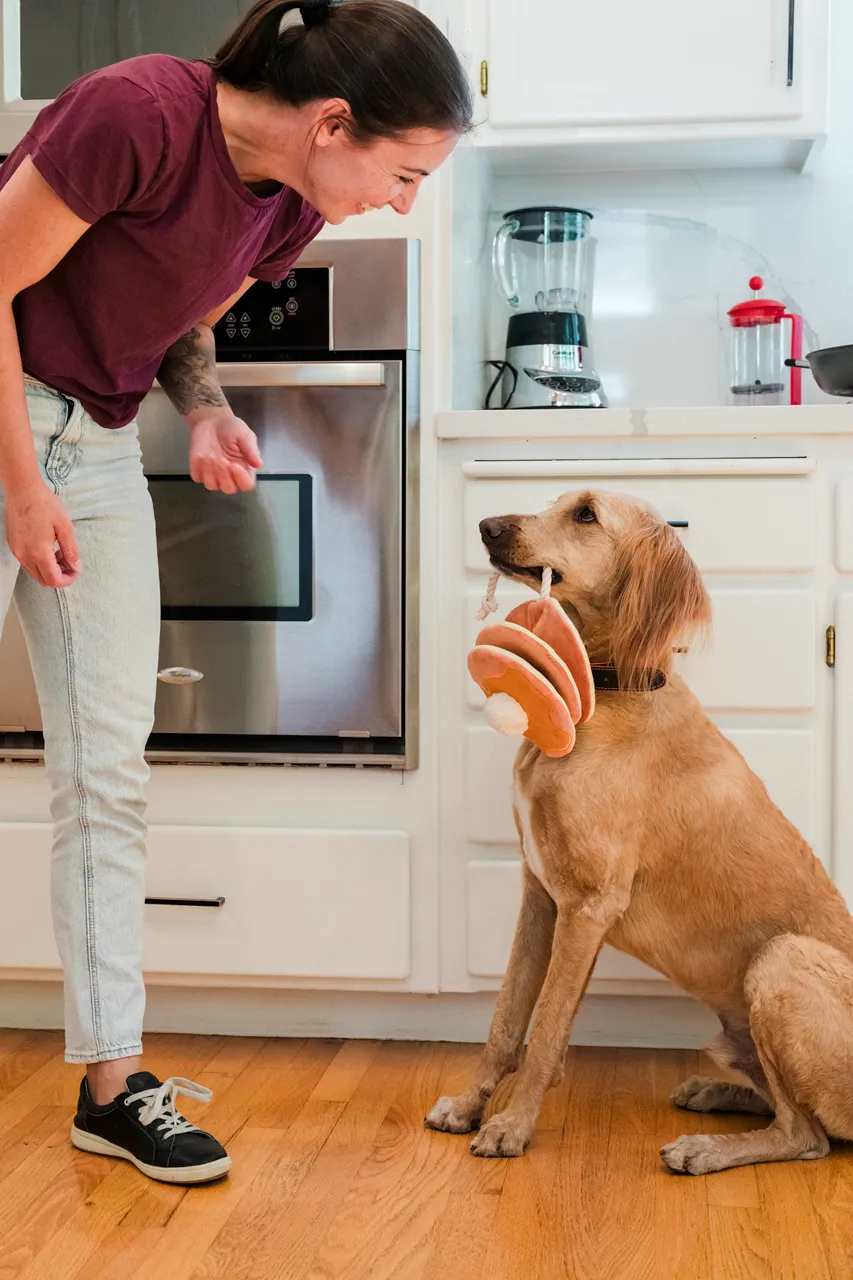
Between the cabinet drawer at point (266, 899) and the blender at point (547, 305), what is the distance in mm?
1039

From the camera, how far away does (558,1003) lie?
176 centimetres

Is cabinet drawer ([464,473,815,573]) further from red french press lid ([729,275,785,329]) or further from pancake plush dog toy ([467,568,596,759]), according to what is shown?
red french press lid ([729,275,785,329])

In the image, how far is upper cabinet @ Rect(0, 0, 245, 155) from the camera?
7.37ft

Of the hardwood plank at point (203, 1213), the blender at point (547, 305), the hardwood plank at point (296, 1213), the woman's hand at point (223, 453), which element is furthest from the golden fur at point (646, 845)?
the blender at point (547, 305)

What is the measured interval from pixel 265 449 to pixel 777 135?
1161mm

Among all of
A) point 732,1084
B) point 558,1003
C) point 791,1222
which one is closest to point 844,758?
point 732,1084

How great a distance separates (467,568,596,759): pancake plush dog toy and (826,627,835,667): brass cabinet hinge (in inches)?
22.7

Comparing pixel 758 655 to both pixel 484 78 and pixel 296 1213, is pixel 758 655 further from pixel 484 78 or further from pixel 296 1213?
pixel 484 78

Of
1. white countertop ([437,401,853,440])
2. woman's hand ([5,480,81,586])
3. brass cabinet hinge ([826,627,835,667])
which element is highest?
white countertop ([437,401,853,440])

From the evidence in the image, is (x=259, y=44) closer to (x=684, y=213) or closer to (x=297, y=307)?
(x=297, y=307)

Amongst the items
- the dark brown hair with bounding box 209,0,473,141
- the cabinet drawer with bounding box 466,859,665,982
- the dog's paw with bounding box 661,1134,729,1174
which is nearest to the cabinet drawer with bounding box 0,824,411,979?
the cabinet drawer with bounding box 466,859,665,982

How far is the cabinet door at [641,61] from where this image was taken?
2.41m

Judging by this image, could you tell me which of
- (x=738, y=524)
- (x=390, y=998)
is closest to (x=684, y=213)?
(x=738, y=524)

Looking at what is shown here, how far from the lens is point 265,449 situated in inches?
86.1
